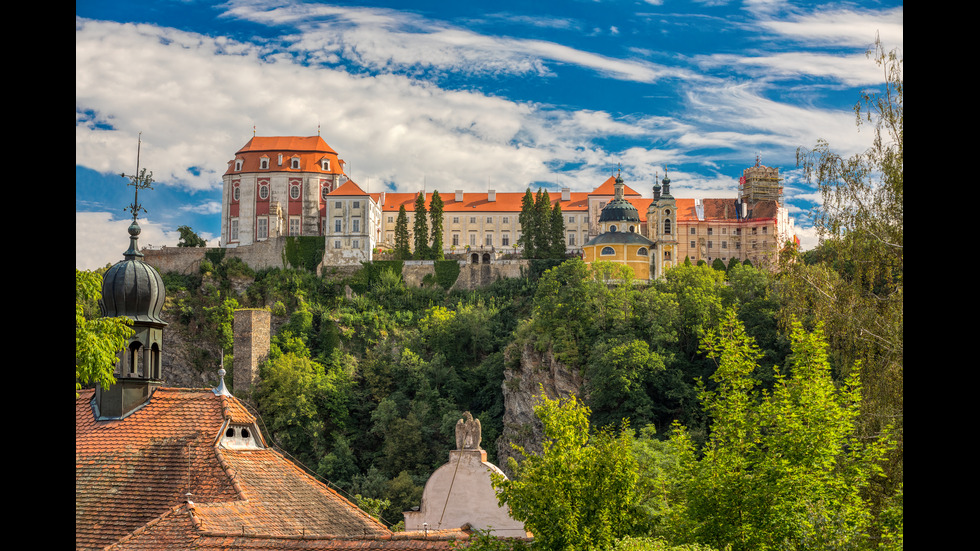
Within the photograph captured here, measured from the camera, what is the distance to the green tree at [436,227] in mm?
79438

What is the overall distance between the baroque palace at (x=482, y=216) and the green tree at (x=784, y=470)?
59909 millimetres

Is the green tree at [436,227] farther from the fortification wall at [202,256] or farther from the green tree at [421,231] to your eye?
the fortification wall at [202,256]

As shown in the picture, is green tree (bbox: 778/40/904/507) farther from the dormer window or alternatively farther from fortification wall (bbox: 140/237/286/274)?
fortification wall (bbox: 140/237/286/274)

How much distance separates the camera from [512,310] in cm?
7456

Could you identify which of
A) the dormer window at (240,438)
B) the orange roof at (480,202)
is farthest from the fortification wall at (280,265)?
the dormer window at (240,438)

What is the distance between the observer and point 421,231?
3142 inches

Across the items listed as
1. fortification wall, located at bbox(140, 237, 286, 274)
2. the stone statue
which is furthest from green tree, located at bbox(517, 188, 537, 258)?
the stone statue

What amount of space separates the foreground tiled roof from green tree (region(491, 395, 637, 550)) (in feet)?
5.33

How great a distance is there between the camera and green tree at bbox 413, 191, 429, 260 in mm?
79438

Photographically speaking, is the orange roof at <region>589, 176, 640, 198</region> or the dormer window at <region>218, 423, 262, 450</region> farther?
the orange roof at <region>589, 176, 640, 198</region>

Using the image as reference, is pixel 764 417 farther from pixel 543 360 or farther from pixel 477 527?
pixel 543 360

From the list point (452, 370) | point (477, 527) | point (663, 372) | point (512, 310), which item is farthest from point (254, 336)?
point (477, 527)

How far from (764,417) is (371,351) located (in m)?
56.8

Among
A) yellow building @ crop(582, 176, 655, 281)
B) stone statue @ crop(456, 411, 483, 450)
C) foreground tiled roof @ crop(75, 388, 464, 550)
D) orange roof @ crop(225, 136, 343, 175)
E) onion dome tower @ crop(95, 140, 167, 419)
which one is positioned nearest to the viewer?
foreground tiled roof @ crop(75, 388, 464, 550)
